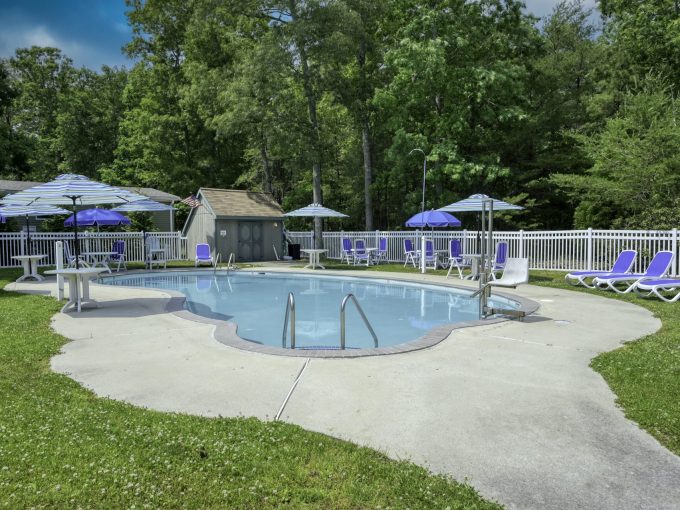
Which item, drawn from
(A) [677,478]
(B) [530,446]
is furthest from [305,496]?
(A) [677,478]

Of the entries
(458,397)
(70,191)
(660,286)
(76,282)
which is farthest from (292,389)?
(660,286)

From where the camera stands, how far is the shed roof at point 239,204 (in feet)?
68.2

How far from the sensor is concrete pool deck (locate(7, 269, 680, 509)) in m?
2.78

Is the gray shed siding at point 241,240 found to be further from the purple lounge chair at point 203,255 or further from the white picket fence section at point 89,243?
the white picket fence section at point 89,243

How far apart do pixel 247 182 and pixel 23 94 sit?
20882mm

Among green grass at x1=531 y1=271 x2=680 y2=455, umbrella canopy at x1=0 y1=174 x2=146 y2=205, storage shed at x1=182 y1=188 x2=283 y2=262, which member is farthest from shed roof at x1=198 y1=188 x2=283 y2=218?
green grass at x1=531 y1=271 x2=680 y2=455

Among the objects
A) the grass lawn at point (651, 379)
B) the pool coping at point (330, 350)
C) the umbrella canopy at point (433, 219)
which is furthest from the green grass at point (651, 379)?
the umbrella canopy at point (433, 219)

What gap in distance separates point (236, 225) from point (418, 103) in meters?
11.0

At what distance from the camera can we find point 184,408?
3.76 m

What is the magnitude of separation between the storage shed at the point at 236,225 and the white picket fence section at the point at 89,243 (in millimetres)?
789

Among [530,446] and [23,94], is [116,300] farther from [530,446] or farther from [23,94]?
[23,94]

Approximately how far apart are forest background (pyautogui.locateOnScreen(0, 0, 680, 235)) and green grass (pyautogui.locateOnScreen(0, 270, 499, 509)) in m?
16.2

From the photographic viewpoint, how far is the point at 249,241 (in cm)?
2175

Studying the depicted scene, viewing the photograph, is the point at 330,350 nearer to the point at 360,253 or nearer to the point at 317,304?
the point at 317,304
